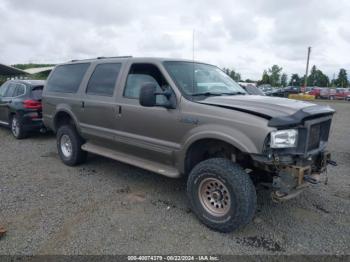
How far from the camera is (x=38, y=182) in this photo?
A: 525cm

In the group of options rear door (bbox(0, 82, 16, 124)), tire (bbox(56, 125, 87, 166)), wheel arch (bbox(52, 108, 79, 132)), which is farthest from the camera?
rear door (bbox(0, 82, 16, 124))

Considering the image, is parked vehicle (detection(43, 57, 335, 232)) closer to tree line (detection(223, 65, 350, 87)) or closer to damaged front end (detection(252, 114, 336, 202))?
damaged front end (detection(252, 114, 336, 202))

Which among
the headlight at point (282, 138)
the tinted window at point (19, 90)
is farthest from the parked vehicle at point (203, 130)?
the tinted window at point (19, 90)

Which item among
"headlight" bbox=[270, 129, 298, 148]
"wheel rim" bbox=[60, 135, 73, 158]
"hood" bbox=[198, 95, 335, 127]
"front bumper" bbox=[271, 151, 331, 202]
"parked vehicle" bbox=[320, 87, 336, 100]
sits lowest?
"parked vehicle" bbox=[320, 87, 336, 100]

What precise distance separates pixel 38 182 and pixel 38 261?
2.44 metres

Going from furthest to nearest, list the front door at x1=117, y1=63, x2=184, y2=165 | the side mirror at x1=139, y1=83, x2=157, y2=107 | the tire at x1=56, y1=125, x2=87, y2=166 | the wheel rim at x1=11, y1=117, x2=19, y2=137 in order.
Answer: the wheel rim at x1=11, y1=117, x2=19, y2=137, the tire at x1=56, y1=125, x2=87, y2=166, the front door at x1=117, y1=63, x2=184, y2=165, the side mirror at x1=139, y1=83, x2=157, y2=107

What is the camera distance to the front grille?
361cm

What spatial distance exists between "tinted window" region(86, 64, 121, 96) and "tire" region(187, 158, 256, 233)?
2.18 m

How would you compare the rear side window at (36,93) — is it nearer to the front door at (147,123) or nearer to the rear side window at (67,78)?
the rear side window at (67,78)

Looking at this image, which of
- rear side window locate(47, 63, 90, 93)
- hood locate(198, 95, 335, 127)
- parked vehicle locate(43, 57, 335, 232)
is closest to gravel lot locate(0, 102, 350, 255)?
parked vehicle locate(43, 57, 335, 232)

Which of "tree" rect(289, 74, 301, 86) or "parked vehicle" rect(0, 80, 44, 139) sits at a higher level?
"parked vehicle" rect(0, 80, 44, 139)

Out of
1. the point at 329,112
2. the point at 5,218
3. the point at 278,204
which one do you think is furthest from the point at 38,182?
the point at 329,112

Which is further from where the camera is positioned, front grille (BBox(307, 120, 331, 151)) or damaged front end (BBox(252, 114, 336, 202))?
front grille (BBox(307, 120, 331, 151))

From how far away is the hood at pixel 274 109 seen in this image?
3.30m
